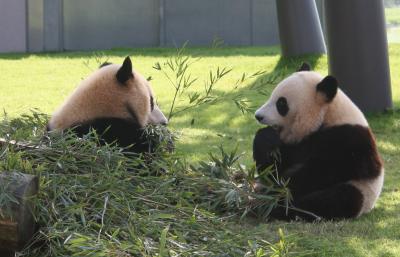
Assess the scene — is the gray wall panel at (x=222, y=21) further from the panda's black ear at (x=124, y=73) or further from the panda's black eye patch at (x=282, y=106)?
the panda's black eye patch at (x=282, y=106)

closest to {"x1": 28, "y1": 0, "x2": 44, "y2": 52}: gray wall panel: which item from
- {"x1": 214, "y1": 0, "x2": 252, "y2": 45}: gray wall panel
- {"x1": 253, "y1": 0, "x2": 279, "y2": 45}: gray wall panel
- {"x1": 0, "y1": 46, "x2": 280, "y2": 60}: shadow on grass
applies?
{"x1": 0, "y1": 46, "x2": 280, "y2": 60}: shadow on grass

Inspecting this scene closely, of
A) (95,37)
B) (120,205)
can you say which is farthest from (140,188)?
(95,37)

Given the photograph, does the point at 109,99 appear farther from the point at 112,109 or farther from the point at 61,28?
the point at 61,28

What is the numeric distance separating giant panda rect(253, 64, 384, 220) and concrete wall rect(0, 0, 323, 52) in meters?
14.6

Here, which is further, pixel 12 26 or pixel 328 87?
pixel 12 26

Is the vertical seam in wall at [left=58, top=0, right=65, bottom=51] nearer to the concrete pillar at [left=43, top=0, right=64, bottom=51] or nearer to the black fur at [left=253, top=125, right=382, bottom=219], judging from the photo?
the concrete pillar at [left=43, top=0, right=64, bottom=51]

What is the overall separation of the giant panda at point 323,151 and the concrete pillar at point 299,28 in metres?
7.28

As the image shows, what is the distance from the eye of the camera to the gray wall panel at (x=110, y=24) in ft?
66.4

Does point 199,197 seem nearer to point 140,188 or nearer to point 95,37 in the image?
point 140,188

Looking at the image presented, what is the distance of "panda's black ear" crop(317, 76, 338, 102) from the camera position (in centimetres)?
529

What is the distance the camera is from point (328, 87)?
5.31 m

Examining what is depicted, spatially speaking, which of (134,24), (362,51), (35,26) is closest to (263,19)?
(134,24)

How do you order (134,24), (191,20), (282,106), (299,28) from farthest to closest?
(191,20)
(134,24)
(299,28)
(282,106)

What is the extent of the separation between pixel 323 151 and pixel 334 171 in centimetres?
14
